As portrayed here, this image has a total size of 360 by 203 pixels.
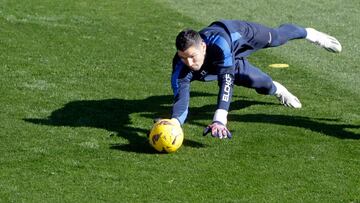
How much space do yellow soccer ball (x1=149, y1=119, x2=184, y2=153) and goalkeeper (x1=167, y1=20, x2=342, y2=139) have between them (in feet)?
0.58

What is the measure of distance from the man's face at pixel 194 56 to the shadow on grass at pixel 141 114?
90cm

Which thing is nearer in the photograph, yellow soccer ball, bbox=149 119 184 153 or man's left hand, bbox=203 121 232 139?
man's left hand, bbox=203 121 232 139

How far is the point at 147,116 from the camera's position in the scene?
34.1 feet

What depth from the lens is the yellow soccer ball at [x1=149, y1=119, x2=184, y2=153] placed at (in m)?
8.70

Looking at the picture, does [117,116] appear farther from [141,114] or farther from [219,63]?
[219,63]

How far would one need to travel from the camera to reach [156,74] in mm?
12375

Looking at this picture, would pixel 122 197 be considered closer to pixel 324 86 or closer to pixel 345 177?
pixel 345 177

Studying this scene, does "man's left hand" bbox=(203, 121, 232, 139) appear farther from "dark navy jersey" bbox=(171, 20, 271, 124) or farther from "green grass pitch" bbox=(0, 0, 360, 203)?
"dark navy jersey" bbox=(171, 20, 271, 124)

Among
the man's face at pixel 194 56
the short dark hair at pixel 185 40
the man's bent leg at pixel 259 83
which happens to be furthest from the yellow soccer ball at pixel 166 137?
the man's bent leg at pixel 259 83

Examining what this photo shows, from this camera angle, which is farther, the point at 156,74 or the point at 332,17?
the point at 332,17

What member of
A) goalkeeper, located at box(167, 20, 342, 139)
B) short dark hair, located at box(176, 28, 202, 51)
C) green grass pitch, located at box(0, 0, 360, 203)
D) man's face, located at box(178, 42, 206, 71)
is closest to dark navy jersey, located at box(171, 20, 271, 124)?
goalkeeper, located at box(167, 20, 342, 139)

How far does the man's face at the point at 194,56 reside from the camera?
28.9 feet

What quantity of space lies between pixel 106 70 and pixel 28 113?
2.35 meters

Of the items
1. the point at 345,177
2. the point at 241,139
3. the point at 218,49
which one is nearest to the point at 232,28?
the point at 218,49
